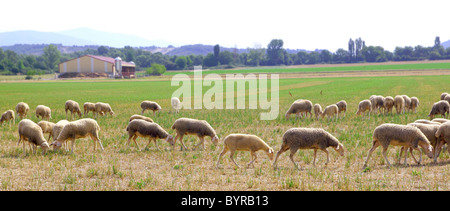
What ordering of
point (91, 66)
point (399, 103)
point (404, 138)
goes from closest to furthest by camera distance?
point (404, 138), point (399, 103), point (91, 66)

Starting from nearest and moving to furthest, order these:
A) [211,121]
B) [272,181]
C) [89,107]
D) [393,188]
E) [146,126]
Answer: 1. [393,188]
2. [272,181]
3. [146,126]
4. [211,121]
5. [89,107]

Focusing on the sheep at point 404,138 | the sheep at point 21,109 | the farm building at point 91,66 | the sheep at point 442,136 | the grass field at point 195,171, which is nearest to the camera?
the grass field at point 195,171

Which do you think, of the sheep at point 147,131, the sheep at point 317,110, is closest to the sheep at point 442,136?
the sheep at point 147,131

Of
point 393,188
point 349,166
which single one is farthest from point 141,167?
point 393,188

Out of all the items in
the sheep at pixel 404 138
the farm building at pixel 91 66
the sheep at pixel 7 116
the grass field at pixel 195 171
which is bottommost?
the grass field at pixel 195 171

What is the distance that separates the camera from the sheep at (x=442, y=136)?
13023 mm

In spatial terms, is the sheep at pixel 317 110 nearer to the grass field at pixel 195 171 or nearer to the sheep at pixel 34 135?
the grass field at pixel 195 171

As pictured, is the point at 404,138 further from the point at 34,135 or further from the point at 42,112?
the point at 42,112

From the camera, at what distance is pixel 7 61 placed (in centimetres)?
15375

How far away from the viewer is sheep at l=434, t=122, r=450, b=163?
13023 millimetres

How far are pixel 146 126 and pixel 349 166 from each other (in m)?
8.22

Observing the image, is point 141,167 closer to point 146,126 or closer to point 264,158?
point 146,126

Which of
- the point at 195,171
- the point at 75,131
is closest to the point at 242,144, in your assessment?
the point at 195,171

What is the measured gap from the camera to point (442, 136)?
1330 cm
